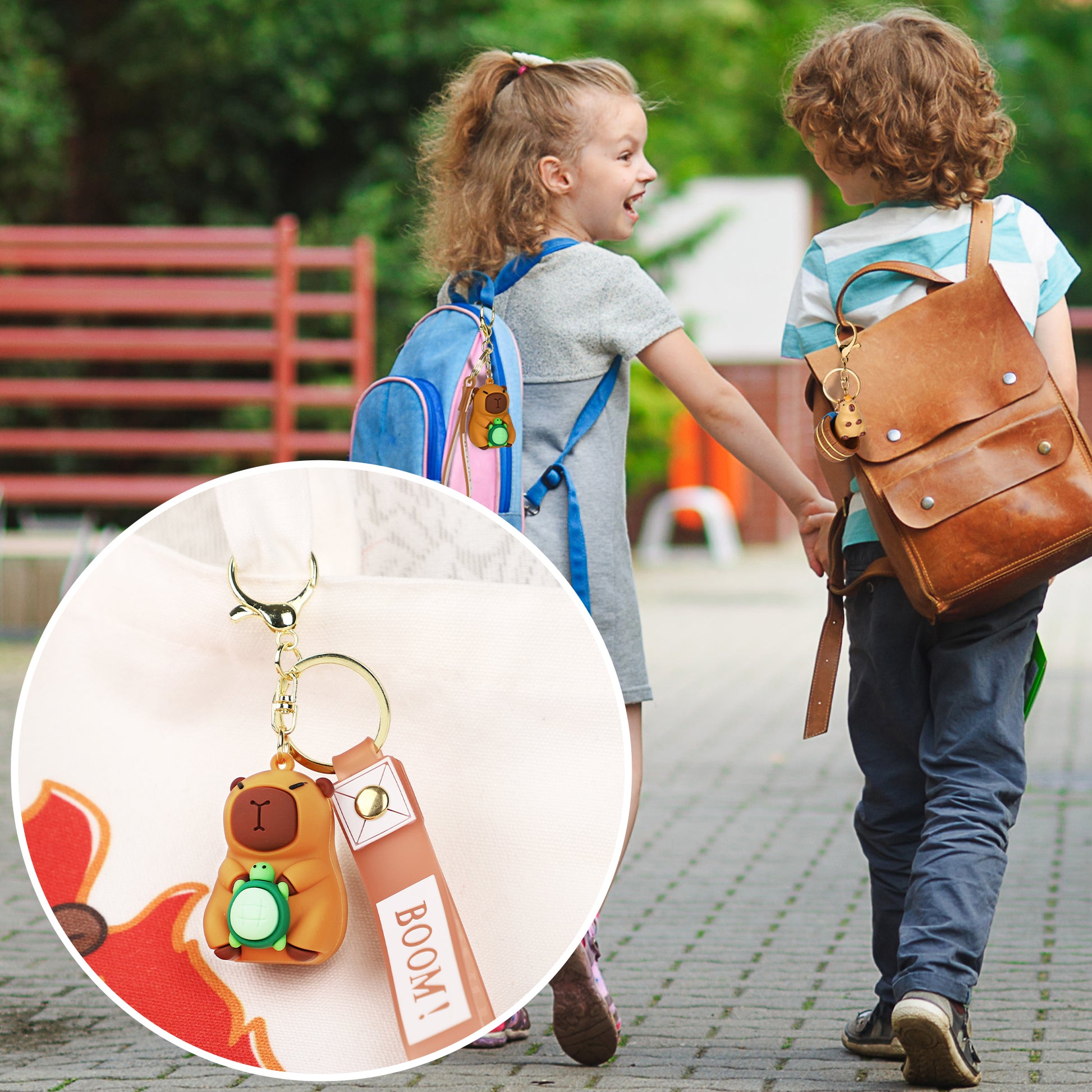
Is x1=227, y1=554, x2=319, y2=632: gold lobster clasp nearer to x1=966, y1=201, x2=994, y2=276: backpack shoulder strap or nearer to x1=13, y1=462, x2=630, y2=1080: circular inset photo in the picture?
x1=13, y1=462, x2=630, y2=1080: circular inset photo

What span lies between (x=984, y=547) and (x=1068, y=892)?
227 cm

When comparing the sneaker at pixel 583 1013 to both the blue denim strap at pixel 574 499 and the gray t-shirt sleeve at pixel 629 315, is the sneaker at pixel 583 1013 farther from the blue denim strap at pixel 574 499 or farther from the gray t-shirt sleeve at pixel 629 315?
the gray t-shirt sleeve at pixel 629 315

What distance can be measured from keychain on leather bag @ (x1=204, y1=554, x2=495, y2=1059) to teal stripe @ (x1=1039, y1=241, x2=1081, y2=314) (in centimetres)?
134

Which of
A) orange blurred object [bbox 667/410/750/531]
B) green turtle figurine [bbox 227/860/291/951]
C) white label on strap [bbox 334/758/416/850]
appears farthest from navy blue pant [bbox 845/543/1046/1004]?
orange blurred object [bbox 667/410/750/531]

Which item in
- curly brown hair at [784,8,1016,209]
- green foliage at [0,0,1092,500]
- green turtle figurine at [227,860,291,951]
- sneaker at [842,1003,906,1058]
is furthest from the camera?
green foliage at [0,0,1092,500]

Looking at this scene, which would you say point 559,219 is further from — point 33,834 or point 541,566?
point 33,834

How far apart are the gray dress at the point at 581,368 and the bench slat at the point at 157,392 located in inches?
365

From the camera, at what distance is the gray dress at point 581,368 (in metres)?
3.14

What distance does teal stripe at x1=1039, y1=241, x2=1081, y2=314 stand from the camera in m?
3.03

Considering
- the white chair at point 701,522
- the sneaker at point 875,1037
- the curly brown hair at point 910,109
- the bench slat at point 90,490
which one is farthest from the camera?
the white chair at point 701,522

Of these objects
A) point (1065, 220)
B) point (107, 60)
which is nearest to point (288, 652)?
point (107, 60)

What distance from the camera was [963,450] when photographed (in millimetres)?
2879

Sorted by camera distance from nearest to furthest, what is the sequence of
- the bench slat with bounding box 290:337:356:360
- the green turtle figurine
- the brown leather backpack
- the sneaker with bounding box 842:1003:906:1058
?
the green turtle figurine, the brown leather backpack, the sneaker with bounding box 842:1003:906:1058, the bench slat with bounding box 290:337:356:360

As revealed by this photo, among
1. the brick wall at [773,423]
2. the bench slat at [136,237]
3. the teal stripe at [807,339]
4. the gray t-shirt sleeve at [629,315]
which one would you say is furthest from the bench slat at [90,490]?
the brick wall at [773,423]
